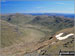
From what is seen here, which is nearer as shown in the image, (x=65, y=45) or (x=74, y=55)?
(x=74, y=55)

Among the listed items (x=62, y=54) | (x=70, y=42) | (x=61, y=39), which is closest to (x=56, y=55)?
(x=62, y=54)

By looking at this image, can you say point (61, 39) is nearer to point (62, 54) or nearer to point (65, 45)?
point (65, 45)

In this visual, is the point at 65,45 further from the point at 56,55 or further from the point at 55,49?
the point at 56,55

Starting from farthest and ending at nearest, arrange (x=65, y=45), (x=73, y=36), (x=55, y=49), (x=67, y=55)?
(x=73, y=36)
(x=65, y=45)
(x=55, y=49)
(x=67, y=55)

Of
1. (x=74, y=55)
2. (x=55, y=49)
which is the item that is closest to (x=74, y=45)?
(x=55, y=49)

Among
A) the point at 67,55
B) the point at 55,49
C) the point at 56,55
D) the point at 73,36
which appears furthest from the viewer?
the point at 73,36

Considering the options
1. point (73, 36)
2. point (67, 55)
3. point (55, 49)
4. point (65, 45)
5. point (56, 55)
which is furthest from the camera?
point (73, 36)

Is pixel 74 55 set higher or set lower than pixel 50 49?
higher

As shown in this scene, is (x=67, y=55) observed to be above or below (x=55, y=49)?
above

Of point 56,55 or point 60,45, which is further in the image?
point 60,45
